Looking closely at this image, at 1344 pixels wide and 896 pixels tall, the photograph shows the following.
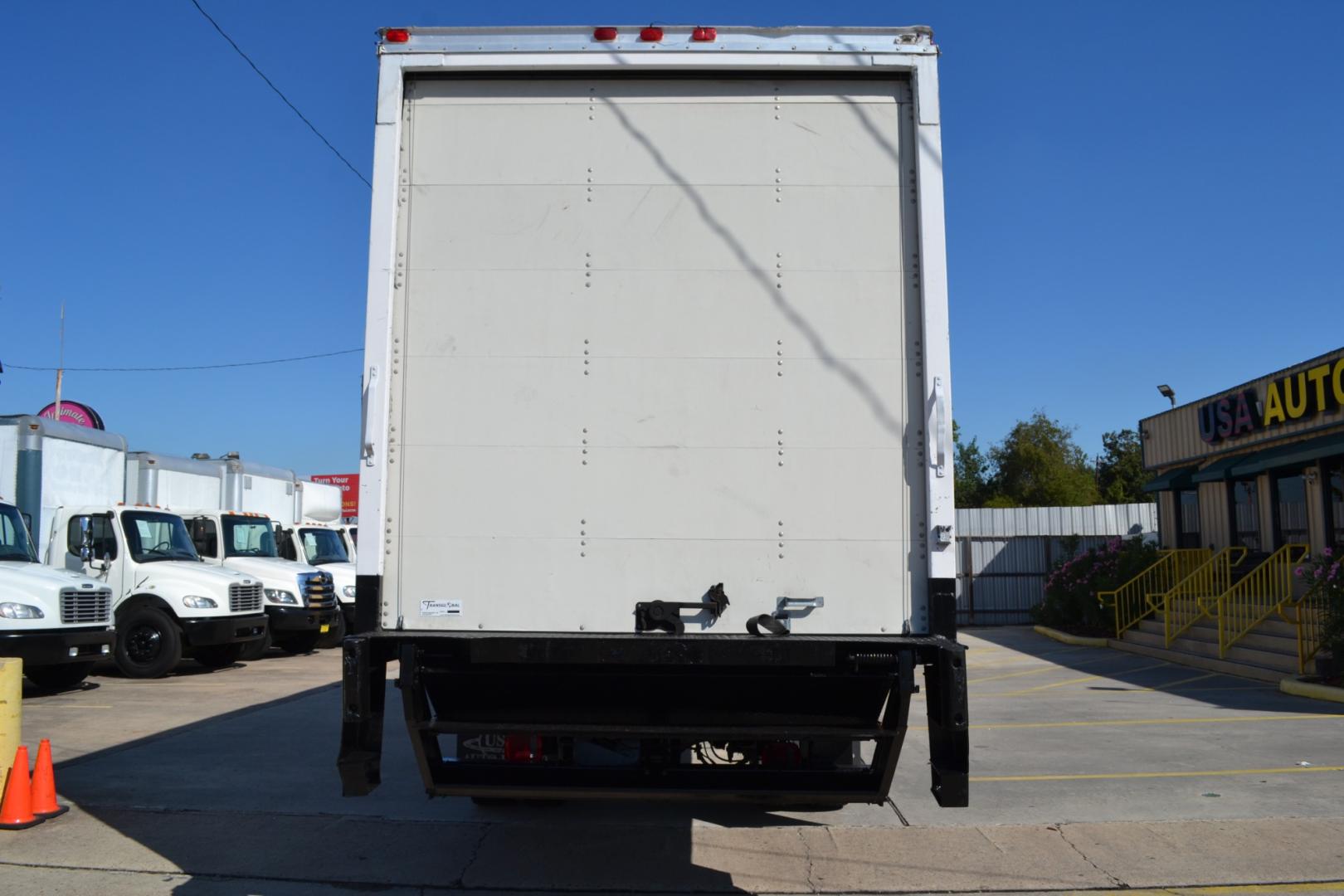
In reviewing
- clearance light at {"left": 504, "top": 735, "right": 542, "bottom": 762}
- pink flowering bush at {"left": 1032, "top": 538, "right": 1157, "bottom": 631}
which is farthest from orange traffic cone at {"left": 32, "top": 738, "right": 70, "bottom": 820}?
pink flowering bush at {"left": 1032, "top": 538, "right": 1157, "bottom": 631}

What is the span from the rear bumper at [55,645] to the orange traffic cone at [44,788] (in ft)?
19.4

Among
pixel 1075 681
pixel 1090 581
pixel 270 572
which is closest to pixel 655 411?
pixel 1075 681

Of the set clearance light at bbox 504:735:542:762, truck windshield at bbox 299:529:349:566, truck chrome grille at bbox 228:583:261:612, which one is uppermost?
truck windshield at bbox 299:529:349:566

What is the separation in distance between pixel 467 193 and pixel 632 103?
89 centimetres

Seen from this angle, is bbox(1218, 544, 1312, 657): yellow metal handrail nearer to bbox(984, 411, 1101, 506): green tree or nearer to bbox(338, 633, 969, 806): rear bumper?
bbox(338, 633, 969, 806): rear bumper

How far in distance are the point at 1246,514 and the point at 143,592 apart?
19.4 m

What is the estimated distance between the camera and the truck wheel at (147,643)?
50.8 ft

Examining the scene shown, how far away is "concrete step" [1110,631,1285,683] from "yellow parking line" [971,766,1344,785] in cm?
633

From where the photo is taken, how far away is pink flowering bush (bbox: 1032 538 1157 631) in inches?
853

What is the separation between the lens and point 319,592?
62.7 ft

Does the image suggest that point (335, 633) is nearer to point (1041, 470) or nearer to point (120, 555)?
point (120, 555)

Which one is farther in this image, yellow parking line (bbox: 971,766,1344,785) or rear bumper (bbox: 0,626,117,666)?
rear bumper (bbox: 0,626,117,666)

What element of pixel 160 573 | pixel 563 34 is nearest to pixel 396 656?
pixel 563 34

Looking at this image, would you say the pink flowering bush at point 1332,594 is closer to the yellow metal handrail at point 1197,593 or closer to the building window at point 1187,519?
the yellow metal handrail at point 1197,593
